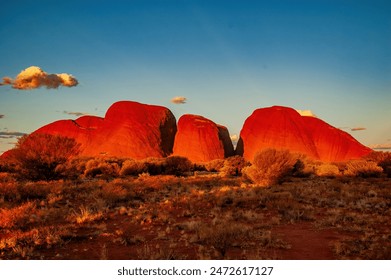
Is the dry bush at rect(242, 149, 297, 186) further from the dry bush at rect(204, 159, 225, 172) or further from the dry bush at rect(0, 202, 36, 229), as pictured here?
the dry bush at rect(204, 159, 225, 172)

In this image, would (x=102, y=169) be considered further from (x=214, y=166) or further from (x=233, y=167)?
(x=214, y=166)

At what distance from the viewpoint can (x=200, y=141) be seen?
51.0 metres

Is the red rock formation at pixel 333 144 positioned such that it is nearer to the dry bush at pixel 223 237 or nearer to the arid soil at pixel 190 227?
the arid soil at pixel 190 227

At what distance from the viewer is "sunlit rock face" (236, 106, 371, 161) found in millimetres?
48188

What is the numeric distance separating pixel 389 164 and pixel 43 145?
24.6 meters

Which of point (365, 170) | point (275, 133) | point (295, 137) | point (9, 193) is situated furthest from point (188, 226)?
point (295, 137)

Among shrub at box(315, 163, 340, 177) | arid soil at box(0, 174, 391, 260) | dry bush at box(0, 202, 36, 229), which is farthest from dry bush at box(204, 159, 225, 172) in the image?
dry bush at box(0, 202, 36, 229)

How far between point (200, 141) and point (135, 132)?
10.5 meters

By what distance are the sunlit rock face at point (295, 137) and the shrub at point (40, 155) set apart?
33.2 meters

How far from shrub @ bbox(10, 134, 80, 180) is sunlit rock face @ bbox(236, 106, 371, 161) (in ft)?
109

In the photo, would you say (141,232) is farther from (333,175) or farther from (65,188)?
(333,175)

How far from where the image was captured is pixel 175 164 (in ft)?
102

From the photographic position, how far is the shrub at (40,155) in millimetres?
16625
